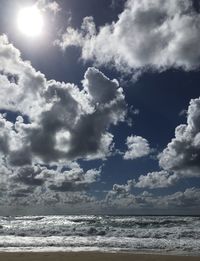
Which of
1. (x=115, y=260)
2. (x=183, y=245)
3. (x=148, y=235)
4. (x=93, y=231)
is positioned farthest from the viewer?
(x=93, y=231)

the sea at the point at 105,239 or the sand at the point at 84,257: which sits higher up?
the sea at the point at 105,239

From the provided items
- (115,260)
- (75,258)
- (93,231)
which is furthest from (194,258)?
(93,231)

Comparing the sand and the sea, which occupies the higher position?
the sea

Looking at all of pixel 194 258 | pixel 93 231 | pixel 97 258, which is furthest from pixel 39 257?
pixel 93 231

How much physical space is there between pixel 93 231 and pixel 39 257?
22.1m

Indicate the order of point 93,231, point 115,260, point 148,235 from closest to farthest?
point 115,260, point 148,235, point 93,231

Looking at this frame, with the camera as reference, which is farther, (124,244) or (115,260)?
(124,244)

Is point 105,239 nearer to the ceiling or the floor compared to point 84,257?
nearer to the ceiling

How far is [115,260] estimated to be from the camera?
60.2 ft

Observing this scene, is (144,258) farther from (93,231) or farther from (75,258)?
(93,231)

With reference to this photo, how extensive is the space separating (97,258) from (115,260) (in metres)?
1.22

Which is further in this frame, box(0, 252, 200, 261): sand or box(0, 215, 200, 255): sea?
box(0, 215, 200, 255): sea

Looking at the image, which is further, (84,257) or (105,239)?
(105,239)

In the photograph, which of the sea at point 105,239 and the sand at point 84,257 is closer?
the sand at point 84,257
